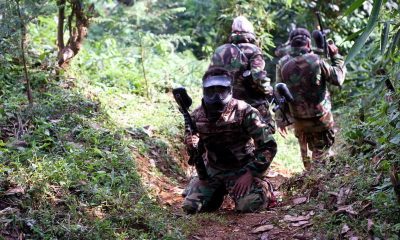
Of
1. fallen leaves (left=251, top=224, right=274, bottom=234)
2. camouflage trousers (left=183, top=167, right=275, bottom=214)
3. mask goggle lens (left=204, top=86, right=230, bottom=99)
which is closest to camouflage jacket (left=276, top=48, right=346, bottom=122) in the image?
camouflage trousers (left=183, top=167, right=275, bottom=214)

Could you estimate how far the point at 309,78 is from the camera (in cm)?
752

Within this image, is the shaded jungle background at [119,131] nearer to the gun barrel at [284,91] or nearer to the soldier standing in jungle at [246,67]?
the gun barrel at [284,91]

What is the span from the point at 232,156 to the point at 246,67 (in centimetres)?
Result: 158

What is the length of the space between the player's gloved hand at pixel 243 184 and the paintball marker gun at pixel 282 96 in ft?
4.76

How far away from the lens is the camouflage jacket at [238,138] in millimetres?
6160

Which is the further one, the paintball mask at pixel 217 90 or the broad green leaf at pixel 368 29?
the paintball mask at pixel 217 90

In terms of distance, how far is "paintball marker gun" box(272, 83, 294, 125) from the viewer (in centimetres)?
724

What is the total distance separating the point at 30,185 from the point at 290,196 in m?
2.92

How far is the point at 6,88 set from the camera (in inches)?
309

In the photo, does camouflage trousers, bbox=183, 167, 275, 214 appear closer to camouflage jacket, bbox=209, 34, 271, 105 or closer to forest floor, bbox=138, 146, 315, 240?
forest floor, bbox=138, 146, 315, 240

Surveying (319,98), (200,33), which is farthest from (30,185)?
(200,33)

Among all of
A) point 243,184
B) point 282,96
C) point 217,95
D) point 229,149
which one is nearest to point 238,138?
point 229,149

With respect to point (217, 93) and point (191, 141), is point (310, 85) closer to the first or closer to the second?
point (217, 93)

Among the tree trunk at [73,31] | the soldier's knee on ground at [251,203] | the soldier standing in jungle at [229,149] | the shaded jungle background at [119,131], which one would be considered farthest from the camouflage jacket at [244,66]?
the tree trunk at [73,31]
